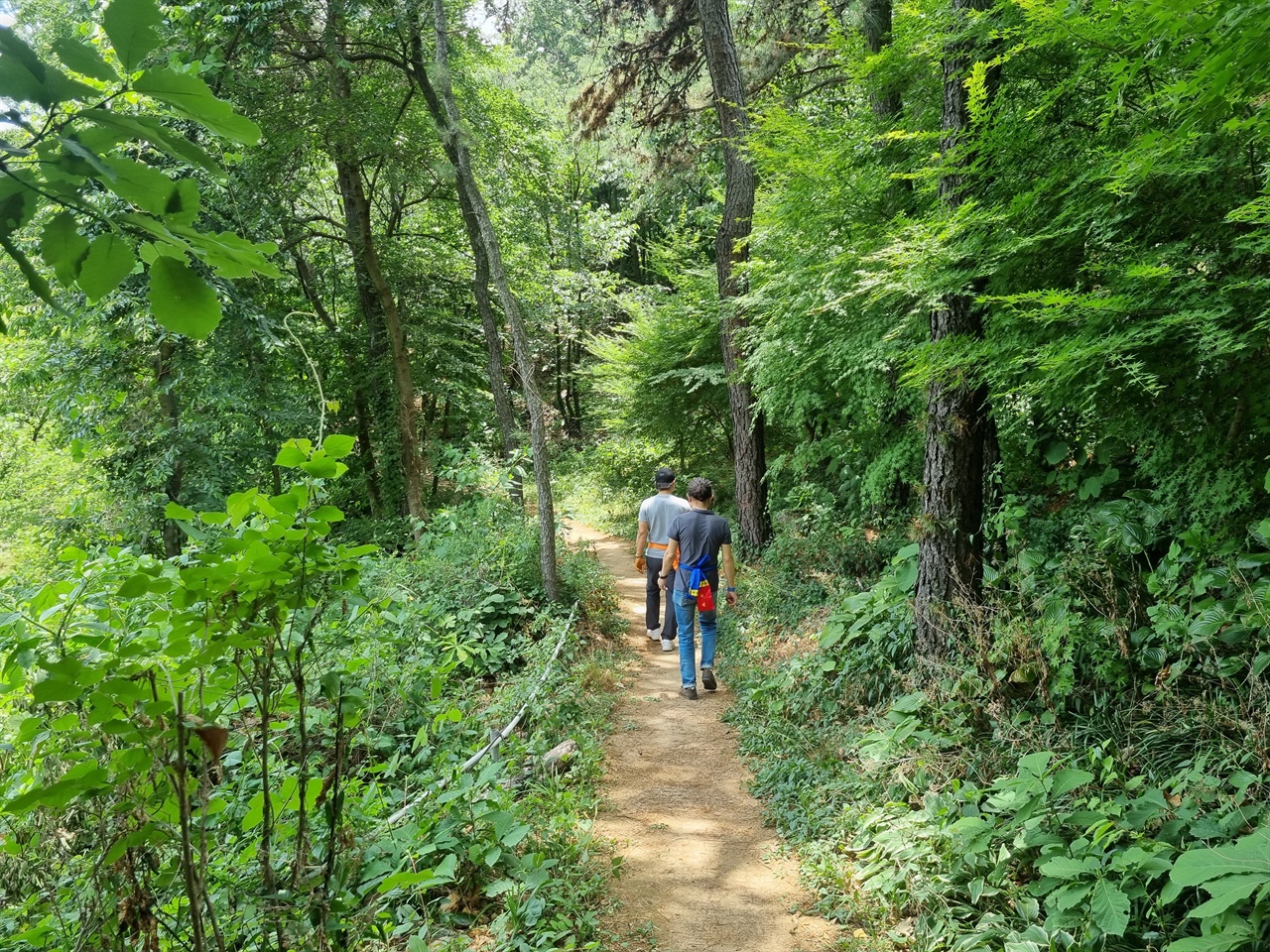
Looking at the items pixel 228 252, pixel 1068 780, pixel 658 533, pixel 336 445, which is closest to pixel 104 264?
pixel 228 252

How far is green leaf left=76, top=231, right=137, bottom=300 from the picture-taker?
973mm

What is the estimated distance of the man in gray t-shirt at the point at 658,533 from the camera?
773 centimetres

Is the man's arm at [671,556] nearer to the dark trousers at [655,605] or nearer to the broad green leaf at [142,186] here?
the dark trousers at [655,605]

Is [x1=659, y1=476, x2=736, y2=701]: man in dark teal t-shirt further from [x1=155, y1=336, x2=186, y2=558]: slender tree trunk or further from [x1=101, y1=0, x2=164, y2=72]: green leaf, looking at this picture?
[x1=155, y1=336, x2=186, y2=558]: slender tree trunk

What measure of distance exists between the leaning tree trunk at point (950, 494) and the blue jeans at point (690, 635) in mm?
2018

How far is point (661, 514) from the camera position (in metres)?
7.80

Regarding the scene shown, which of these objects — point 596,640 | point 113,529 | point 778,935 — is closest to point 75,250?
point 778,935

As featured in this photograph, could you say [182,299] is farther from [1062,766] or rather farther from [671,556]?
[671,556]

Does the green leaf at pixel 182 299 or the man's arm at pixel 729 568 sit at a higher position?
the green leaf at pixel 182 299

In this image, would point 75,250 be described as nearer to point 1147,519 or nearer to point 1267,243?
point 1267,243

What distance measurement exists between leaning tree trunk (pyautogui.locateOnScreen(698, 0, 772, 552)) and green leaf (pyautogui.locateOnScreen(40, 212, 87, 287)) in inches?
325

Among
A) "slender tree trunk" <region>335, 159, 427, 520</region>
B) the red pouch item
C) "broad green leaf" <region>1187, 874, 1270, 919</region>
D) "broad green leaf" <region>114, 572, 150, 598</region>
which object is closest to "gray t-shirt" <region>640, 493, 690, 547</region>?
the red pouch item

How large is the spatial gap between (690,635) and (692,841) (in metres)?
2.31

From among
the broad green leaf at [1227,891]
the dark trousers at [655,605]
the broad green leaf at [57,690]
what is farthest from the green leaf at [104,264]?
the dark trousers at [655,605]
